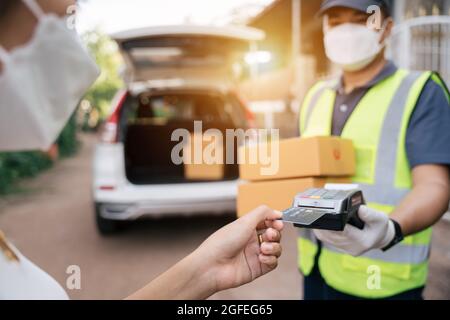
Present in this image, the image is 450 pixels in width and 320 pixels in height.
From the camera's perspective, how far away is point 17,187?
7.09m

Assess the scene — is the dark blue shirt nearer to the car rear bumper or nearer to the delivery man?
the delivery man

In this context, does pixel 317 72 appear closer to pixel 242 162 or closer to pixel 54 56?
pixel 242 162

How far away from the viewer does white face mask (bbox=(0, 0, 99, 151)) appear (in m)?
0.66

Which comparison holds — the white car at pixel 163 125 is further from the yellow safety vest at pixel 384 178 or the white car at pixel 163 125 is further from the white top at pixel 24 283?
Result: the white top at pixel 24 283

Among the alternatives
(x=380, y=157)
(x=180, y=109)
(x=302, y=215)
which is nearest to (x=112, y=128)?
(x=180, y=109)

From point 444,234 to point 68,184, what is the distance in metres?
6.53

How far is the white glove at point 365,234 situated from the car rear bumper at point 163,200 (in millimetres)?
2496

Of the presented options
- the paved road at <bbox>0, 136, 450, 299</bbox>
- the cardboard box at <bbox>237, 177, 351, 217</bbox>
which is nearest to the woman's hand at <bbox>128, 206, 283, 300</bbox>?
the cardboard box at <bbox>237, 177, 351, 217</bbox>

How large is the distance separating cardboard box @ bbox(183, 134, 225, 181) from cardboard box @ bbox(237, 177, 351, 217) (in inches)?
72.8

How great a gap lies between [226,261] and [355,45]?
0.99 metres

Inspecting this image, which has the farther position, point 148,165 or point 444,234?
point 148,165

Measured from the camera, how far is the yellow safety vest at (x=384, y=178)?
4.21 ft

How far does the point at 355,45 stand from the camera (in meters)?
1.50
